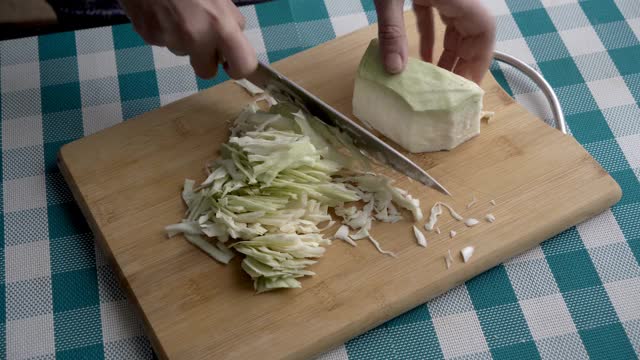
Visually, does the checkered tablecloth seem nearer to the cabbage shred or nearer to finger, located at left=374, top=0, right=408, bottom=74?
the cabbage shred

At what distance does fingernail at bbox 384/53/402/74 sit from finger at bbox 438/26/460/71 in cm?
39

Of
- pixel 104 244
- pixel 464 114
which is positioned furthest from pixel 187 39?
pixel 464 114

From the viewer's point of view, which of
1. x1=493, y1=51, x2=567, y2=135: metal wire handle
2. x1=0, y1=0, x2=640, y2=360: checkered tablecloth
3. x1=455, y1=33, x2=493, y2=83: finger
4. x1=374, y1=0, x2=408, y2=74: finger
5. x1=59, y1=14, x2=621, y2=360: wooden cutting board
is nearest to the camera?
x1=59, y1=14, x2=621, y2=360: wooden cutting board

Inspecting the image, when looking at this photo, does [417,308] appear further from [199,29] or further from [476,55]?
[199,29]

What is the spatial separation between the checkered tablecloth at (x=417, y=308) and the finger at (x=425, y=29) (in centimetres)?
39

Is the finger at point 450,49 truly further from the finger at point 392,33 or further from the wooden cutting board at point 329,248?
the finger at point 392,33

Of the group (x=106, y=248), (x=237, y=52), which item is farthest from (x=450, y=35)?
(x=106, y=248)

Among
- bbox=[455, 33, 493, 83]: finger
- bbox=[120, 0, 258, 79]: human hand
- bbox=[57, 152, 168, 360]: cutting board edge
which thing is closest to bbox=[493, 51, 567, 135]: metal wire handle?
bbox=[455, 33, 493, 83]: finger

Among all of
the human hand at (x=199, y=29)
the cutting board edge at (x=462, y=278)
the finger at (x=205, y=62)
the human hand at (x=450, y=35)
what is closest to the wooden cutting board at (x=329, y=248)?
the cutting board edge at (x=462, y=278)

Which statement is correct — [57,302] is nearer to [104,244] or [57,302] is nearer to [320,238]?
[104,244]

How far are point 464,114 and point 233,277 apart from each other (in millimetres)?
1024

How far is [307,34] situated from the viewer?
11.3 ft

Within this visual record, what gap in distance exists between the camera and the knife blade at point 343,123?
8.39 ft

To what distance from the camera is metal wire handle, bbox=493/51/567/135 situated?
2.95 m
